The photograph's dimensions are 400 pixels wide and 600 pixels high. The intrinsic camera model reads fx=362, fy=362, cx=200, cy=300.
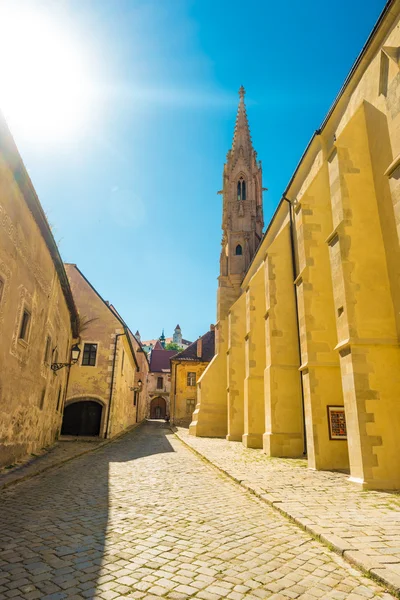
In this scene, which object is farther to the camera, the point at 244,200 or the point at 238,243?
the point at 244,200

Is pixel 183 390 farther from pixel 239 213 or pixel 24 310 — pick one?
pixel 24 310

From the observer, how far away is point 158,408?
60938 millimetres

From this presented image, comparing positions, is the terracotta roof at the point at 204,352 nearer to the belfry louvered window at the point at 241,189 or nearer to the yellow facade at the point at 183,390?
the yellow facade at the point at 183,390

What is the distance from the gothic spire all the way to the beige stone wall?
27.6 metres

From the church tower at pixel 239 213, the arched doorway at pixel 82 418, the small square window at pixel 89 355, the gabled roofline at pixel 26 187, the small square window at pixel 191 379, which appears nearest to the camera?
the gabled roofline at pixel 26 187

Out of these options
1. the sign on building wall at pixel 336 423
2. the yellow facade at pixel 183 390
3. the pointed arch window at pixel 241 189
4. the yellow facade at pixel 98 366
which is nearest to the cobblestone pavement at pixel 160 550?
the sign on building wall at pixel 336 423

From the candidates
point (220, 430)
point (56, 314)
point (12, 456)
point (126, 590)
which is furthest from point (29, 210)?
point (220, 430)

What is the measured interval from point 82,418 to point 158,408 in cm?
4308

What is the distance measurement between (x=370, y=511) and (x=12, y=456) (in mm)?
8488

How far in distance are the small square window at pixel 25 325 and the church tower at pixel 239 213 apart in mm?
17389

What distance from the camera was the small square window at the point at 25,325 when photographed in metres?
9.63

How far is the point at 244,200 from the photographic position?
32.6m

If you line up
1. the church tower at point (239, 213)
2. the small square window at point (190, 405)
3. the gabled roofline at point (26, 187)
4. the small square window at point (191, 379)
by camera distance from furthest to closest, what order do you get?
1. the small square window at point (191, 379)
2. the small square window at point (190, 405)
3. the church tower at point (239, 213)
4. the gabled roofline at point (26, 187)

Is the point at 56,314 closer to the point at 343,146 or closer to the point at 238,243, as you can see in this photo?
the point at 343,146
